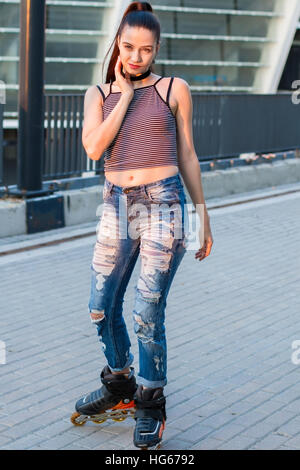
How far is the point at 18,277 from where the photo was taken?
771 cm

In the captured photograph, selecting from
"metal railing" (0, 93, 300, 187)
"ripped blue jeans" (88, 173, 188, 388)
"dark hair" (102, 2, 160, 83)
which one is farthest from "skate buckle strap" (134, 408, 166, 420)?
"metal railing" (0, 93, 300, 187)

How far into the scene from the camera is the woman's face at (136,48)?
13.8ft

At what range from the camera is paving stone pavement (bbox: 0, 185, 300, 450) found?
4590mm

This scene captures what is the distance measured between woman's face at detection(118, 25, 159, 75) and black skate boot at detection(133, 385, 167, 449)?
1.51 meters

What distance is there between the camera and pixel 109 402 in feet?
15.1

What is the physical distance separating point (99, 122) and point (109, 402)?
1.38 metres

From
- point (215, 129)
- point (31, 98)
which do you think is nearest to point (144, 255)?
point (31, 98)

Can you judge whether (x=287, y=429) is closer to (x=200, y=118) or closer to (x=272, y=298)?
(x=272, y=298)

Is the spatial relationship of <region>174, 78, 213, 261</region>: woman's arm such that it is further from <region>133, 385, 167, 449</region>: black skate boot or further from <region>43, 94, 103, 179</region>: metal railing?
<region>43, 94, 103, 179</region>: metal railing

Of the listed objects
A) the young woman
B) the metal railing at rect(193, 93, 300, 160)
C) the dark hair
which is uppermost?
the dark hair

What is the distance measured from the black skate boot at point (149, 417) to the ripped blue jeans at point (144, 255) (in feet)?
0.18

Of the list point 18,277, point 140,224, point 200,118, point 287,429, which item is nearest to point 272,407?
point 287,429

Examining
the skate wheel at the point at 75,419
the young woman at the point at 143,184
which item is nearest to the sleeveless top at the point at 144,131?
the young woman at the point at 143,184

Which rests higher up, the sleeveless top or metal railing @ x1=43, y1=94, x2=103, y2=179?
the sleeveless top
